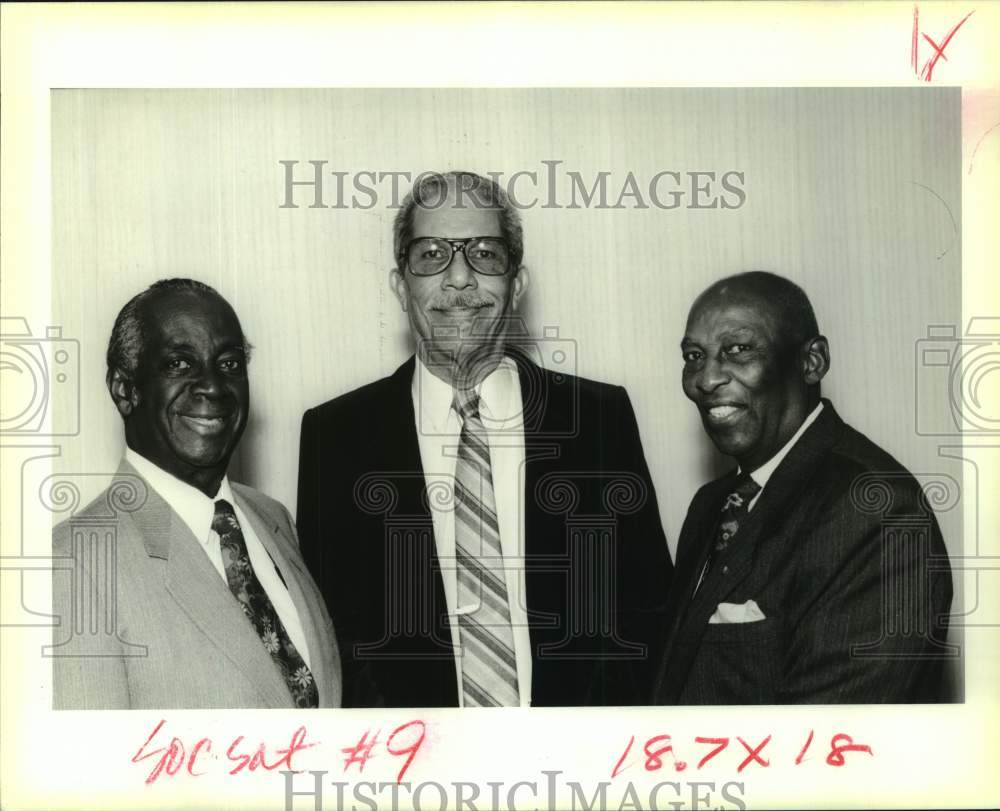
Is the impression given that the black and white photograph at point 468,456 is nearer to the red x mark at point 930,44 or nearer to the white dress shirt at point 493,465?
the white dress shirt at point 493,465

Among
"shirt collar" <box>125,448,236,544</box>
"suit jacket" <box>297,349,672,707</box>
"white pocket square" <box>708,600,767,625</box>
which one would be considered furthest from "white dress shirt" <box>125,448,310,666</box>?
"white pocket square" <box>708,600,767,625</box>

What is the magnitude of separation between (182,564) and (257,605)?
0.24 meters

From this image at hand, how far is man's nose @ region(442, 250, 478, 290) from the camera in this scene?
3.45 metres

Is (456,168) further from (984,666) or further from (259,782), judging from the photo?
(984,666)

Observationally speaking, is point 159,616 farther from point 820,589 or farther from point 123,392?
point 820,589

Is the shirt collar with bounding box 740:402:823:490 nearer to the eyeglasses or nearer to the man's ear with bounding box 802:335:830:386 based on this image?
the man's ear with bounding box 802:335:830:386

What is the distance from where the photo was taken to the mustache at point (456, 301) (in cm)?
345

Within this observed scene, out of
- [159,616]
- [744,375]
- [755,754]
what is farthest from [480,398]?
[755,754]

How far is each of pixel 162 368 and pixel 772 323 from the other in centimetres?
171

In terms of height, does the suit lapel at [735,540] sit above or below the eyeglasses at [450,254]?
below

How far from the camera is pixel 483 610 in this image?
345cm

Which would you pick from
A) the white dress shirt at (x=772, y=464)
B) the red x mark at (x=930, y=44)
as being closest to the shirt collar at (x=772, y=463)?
the white dress shirt at (x=772, y=464)

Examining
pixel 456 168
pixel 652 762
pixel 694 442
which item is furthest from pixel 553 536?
pixel 456 168

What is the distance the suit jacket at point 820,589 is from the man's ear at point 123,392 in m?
1.59
